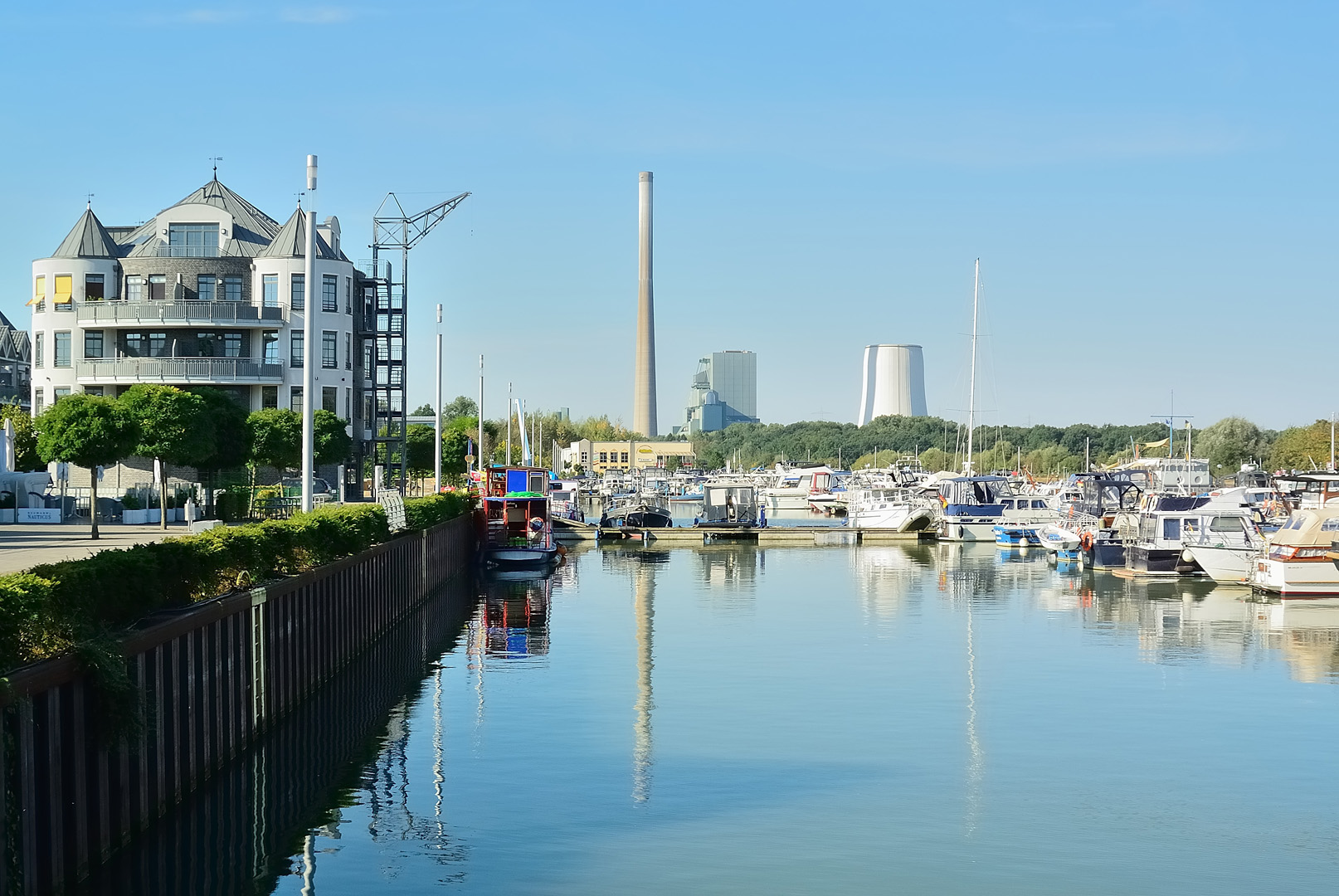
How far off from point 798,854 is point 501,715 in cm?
1238

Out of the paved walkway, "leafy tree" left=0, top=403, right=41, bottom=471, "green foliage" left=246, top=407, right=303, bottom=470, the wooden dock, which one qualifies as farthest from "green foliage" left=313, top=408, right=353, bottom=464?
the paved walkway

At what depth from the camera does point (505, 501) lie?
76.4 m

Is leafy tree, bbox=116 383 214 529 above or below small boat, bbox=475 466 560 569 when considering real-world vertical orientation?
above

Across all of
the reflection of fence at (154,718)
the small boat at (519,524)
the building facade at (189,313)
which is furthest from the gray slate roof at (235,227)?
the reflection of fence at (154,718)

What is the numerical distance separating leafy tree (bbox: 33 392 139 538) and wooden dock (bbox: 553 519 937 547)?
37986mm

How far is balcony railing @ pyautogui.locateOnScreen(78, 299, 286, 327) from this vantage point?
82.9 meters

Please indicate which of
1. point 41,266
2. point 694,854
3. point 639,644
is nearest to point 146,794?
point 694,854

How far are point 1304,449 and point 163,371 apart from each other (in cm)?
11447

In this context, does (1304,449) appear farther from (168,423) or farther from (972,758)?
(972,758)

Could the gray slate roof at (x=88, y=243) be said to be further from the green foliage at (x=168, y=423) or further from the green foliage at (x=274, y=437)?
the green foliage at (x=168, y=423)

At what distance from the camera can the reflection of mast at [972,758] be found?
23.9 metres

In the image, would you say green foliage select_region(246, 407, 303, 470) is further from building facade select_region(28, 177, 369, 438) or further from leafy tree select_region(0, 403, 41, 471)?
leafy tree select_region(0, 403, 41, 471)

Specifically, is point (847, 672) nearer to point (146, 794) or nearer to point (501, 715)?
point (501, 715)

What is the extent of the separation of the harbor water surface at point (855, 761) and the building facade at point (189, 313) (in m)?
39.6
